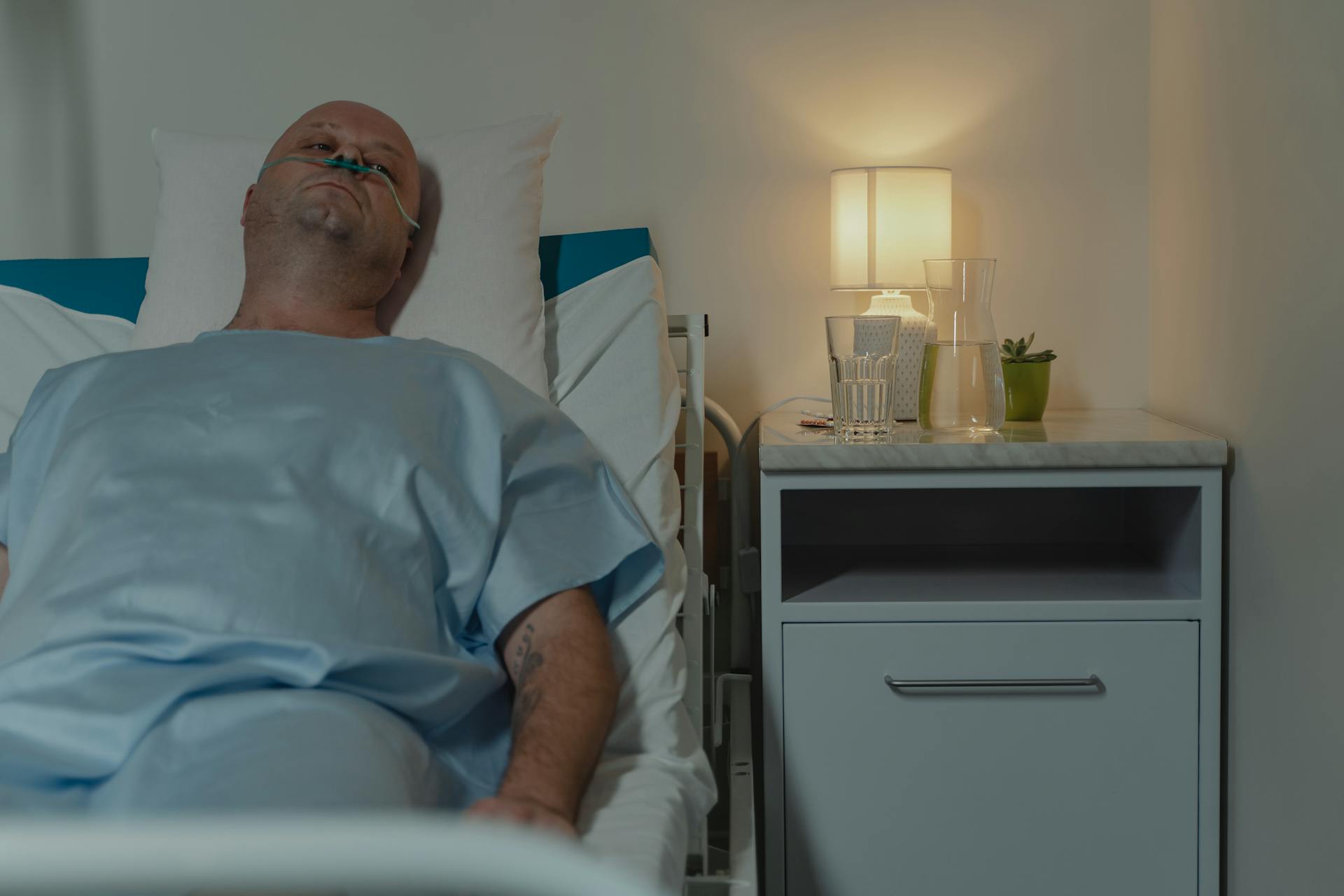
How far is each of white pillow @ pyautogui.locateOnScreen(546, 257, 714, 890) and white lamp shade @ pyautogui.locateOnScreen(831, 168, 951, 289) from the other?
40 centimetres

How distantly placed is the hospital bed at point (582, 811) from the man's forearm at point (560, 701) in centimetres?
6

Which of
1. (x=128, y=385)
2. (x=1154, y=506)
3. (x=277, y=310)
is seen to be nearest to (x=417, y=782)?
(x=128, y=385)

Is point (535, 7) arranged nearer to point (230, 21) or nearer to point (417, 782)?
point (230, 21)

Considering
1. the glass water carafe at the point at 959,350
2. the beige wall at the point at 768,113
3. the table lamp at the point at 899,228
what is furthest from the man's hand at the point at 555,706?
the beige wall at the point at 768,113

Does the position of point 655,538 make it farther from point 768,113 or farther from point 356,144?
point 768,113

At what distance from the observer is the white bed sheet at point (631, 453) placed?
944 millimetres

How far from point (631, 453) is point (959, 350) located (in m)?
0.53

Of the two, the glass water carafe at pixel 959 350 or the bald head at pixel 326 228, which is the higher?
the bald head at pixel 326 228

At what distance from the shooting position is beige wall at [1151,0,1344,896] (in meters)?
1.18

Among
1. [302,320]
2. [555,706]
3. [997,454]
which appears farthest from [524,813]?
[997,454]

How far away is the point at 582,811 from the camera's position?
3.07 feet

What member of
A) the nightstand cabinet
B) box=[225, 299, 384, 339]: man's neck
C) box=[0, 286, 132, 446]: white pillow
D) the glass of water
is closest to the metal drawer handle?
the nightstand cabinet

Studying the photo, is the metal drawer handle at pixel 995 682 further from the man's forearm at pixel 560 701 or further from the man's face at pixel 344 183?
the man's face at pixel 344 183

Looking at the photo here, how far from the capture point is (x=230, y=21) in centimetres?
194
